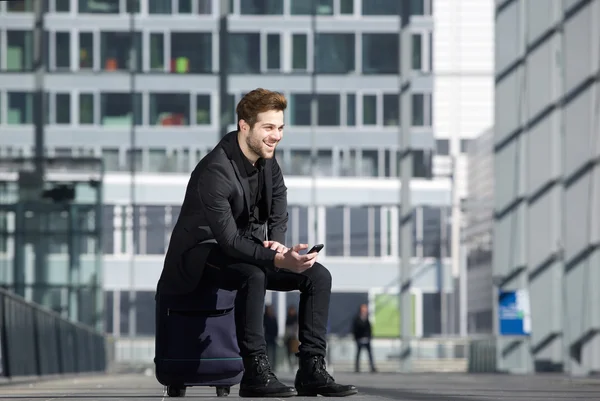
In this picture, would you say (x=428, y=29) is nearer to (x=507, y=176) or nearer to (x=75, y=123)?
(x=507, y=176)

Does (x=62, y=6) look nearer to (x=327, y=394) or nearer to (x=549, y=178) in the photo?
(x=549, y=178)

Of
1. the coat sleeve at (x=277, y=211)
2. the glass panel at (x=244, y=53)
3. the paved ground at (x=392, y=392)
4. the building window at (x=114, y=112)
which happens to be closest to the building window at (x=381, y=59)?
the glass panel at (x=244, y=53)

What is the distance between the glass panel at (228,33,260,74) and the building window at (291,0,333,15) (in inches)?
27.6

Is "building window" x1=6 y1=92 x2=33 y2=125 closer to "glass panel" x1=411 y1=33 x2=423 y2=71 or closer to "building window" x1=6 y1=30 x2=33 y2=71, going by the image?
"building window" x1=6 y1=30 x2=33 y2=71

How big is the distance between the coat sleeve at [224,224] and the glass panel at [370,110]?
1631 cm

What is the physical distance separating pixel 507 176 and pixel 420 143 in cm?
161

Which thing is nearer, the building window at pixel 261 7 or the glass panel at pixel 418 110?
the glass panel at pixel 418 110

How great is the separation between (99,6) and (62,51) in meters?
0.88

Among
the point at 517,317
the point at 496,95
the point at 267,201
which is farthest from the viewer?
the point at 496,95

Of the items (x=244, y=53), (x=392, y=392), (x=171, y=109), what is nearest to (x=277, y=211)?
(x=392, y=392)

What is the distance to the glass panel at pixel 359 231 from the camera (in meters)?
20.6

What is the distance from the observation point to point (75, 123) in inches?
831

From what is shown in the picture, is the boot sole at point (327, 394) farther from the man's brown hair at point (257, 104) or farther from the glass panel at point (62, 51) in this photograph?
the glass panel at point (62, 51)

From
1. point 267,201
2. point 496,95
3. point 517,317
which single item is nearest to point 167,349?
point 267,201
